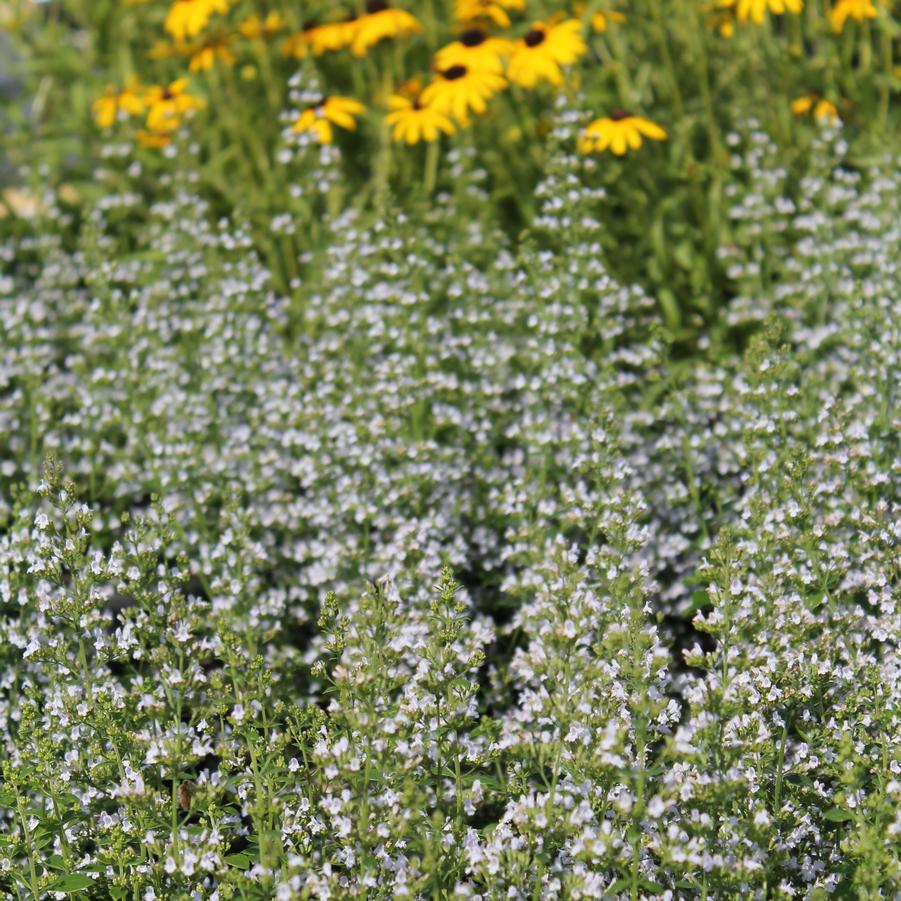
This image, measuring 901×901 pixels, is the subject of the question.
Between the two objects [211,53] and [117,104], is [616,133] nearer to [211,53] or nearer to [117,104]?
[211,53]

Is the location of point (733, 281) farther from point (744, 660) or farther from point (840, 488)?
point (744, 660)

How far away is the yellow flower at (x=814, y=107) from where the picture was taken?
23.4ft

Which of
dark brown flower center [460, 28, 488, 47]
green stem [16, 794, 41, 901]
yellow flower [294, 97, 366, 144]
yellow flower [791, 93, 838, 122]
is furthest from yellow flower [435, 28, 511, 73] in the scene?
green stem [16, 794, 41, 901]

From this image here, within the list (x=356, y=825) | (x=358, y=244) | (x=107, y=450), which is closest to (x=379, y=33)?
(x=358, y=244)

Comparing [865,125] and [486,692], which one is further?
[865,125]

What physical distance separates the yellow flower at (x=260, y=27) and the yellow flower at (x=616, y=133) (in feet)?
7.59

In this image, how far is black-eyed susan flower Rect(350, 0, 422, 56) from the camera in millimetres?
7082

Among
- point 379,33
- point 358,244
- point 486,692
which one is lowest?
point 486,692

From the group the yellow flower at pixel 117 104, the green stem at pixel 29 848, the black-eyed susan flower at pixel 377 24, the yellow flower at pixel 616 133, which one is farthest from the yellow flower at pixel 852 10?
the green stem at pixel 29 848

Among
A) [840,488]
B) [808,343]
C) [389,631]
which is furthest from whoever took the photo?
[808,343]

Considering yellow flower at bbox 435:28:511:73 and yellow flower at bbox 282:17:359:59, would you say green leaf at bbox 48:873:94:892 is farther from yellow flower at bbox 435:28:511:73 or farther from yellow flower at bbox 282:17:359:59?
yellow flower at bbox 282:17:359:59

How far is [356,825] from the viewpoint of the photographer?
3.50m

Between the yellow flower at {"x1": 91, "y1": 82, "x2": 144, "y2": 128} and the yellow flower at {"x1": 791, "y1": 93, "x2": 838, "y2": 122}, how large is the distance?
12.4 ft

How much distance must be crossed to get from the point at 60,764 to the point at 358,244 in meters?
3.37
